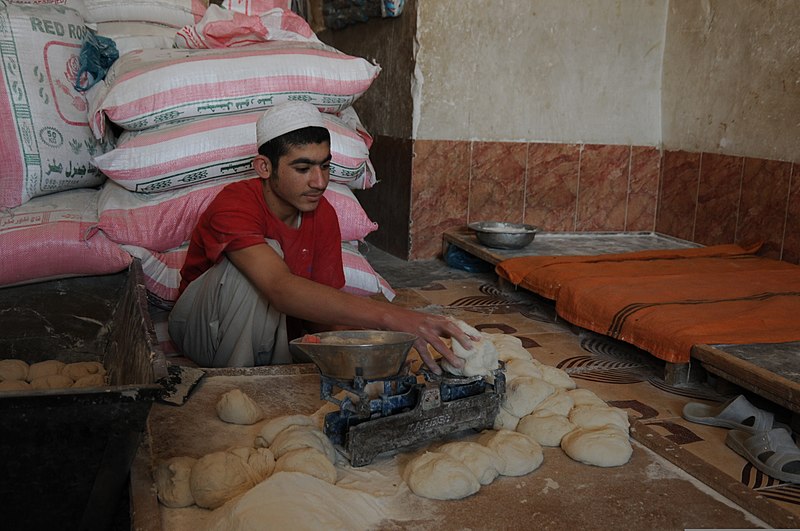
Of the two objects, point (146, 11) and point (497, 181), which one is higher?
point (146, 11)

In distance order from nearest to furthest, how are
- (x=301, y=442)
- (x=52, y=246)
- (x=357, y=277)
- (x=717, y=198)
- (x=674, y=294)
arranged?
(x=301, y=442) < (x=52, y=246) < (x=357, y=277) < (x=674, y=294) < (x=717, y=198)

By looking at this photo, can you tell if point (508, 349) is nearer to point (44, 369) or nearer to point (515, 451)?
point (515, 451)

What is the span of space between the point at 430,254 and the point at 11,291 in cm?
261

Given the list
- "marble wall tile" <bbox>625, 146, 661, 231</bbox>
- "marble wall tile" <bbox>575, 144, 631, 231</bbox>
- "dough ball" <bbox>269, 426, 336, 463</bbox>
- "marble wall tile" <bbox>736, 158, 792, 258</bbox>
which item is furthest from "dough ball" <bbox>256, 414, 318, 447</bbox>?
"marble wall tile" <bbox>625, 146, 661, 231</bbox>

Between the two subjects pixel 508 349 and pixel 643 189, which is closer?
pixel 508 349

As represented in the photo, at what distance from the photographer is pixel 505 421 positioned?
175 cm

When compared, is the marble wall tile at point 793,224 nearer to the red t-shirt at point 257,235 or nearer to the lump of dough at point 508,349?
the lump of dough at point 508,349

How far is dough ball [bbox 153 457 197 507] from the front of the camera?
1400mm

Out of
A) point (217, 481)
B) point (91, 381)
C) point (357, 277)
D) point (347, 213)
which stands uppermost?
point (347, 213)

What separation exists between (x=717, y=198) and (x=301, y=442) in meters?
3.58

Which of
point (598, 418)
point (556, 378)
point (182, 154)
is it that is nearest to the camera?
point (598, 418)

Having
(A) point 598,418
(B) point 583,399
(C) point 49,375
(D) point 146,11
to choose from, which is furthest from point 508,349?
(D) point 146,11

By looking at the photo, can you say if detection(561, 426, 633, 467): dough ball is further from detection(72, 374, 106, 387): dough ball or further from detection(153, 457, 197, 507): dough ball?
detection(72, 374, 106, 387): dough ball

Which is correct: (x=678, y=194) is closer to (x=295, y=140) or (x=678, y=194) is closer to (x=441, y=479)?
(x=295, y=140)
